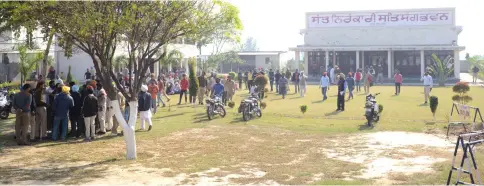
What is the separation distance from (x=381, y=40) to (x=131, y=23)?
38777 millimetres

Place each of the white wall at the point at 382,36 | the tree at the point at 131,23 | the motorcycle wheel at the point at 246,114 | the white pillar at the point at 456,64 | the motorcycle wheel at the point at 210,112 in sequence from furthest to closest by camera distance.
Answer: the white wall at the point at 382,36
the white pillar at the point at 456,64
the motorcycle wheel at the point at 210,112
the motorcycle wheel at the point at 246,114
the tree at the point at 131,23

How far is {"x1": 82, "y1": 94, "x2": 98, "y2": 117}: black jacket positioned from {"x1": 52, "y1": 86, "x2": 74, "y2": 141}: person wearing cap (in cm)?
32

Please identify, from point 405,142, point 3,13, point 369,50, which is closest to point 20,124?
point 3,13

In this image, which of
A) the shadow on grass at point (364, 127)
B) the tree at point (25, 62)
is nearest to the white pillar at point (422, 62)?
the shadow on grass at point (364, 127)

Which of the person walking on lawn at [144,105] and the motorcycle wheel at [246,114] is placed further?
the motorcycle wheel at [246,114]

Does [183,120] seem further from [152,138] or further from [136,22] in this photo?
[136,22]

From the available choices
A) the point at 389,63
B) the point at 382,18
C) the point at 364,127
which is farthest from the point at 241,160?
the point at 382,18

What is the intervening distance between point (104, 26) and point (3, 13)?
4.75m

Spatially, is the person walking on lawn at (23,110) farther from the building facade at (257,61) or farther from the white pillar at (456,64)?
the building facade at (257,61)

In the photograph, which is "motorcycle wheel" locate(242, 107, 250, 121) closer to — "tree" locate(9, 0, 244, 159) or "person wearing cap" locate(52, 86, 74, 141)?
"tree" locate(9, 0, 244, 159)

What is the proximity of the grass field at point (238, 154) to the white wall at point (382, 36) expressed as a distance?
2908cm

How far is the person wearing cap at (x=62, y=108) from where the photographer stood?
12375mm

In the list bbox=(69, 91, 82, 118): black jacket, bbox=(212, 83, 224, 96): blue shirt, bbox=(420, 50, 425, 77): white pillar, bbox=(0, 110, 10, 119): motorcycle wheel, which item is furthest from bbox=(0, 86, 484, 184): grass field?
bbox=(420, 50, 425, 77): white pillar

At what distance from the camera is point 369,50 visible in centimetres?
4447
